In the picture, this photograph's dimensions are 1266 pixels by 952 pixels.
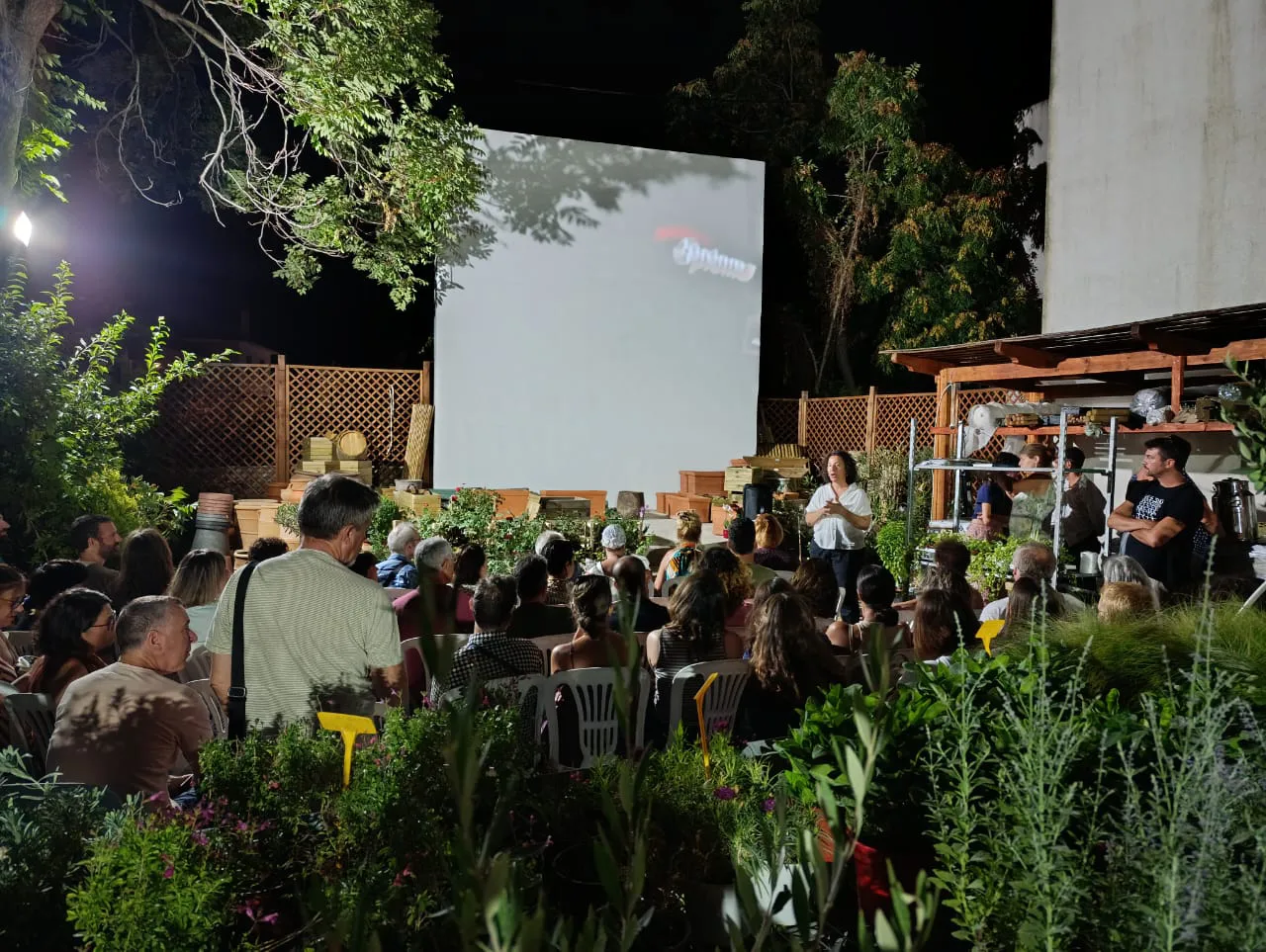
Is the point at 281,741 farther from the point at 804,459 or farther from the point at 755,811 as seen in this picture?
the point at 804,459

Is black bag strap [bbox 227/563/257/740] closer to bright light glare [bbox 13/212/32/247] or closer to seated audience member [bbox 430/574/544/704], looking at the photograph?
seated audience member [bbox 430/574/544/704]

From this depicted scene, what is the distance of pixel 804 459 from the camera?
14023 mm

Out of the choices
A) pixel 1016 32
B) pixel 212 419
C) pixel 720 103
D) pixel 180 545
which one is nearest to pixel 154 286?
pixel 212 419

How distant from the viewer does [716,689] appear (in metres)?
3.89

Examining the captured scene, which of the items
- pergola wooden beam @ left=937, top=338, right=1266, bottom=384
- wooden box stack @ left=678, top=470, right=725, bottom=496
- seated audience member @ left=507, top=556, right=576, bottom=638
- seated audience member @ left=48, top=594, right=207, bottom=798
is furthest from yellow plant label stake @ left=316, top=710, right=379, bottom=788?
wooden box stack @ left=678, top=470, right=725, bottom=496

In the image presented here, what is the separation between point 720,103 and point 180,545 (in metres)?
12.1

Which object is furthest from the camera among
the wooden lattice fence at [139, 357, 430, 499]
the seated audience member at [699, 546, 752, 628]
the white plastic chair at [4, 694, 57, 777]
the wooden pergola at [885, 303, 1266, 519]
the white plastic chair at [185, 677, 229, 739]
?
the wooden lattice fence at [139, 357, 430, 499]

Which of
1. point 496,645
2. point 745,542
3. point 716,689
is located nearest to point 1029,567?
point 745,542

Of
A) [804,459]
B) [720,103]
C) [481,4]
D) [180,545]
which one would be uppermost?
[481,4]

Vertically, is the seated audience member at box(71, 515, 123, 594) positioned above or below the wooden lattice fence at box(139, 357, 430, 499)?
below

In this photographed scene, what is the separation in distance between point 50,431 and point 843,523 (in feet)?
18.4

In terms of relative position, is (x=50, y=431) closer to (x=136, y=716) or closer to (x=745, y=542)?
(x=745, y=542)

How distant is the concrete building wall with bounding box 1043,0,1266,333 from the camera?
9258 mm

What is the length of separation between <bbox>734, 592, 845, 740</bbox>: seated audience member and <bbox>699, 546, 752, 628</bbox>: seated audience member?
111cm
